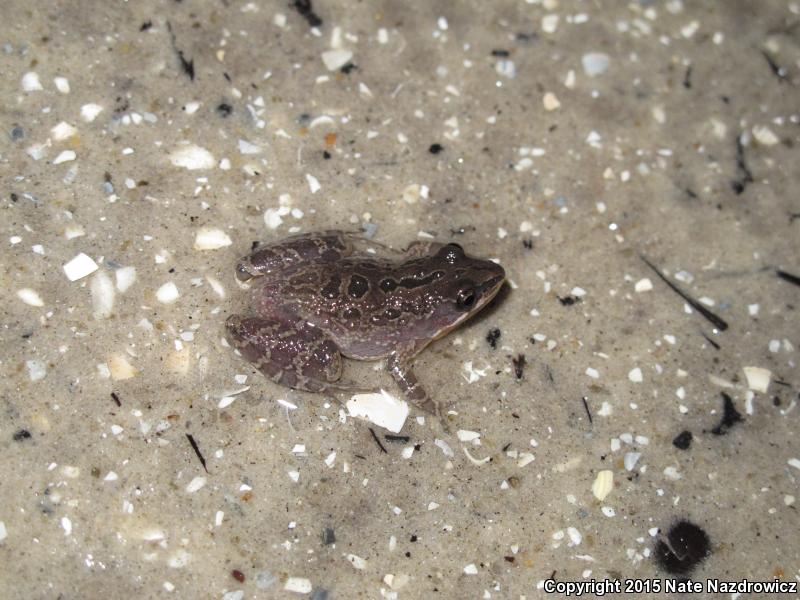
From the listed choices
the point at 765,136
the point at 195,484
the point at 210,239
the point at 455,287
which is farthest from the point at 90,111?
the point at 765,136

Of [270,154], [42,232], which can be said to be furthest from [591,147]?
[42,232]

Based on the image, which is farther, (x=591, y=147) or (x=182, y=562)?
(x=591, y=147)

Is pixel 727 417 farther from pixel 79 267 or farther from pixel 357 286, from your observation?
pixel 79 267

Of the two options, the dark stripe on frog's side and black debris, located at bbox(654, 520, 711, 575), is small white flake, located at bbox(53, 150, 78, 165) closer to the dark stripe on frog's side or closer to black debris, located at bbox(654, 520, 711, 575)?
the dark stripe on frog's side

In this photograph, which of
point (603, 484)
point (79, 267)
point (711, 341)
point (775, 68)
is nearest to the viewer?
point (603, 484)

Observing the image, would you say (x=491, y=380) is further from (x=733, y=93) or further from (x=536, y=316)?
(x=733, y=93)

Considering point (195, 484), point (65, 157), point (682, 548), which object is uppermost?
point (65, 157)

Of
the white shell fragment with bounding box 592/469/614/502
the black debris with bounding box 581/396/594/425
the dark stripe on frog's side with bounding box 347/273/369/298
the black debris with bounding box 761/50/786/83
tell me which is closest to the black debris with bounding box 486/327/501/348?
the black debris with bounding box 581/396/594/425

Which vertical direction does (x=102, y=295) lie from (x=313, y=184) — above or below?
below
